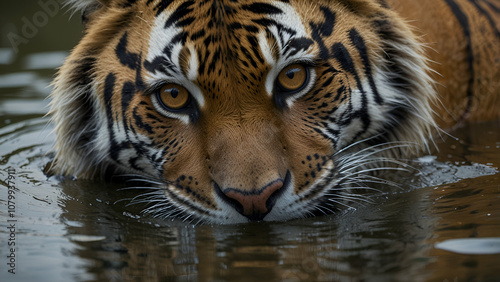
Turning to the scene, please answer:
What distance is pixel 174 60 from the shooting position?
2961 millimetres

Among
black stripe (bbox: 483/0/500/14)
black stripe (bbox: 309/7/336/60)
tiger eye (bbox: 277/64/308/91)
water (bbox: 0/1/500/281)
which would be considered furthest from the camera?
black stripe (bbox: 483/0/500/14)

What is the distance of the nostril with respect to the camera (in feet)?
8.50

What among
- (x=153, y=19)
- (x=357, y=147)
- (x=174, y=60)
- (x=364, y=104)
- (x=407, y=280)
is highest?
(x=153, y=19)

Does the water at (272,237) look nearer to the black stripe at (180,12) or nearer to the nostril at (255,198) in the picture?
the nostril at (255,198)

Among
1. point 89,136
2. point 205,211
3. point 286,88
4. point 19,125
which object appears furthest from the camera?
point 19,125

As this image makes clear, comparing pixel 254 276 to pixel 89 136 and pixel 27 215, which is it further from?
pixel 89 136

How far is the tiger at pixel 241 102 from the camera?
2801 mm

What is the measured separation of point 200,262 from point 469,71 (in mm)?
2661

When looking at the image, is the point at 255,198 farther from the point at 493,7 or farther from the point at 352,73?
the point at 493,7

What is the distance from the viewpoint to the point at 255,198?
2590mm

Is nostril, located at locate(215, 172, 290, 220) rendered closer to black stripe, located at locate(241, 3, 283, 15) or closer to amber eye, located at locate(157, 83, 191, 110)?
amber eye, located at locate(157, 83, 191, 110)

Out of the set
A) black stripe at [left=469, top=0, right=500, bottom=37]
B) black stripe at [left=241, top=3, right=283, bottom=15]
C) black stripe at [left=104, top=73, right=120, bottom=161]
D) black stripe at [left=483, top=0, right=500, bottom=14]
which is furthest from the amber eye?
black stripe at [left=483, top=0, right=500, bottom=14]

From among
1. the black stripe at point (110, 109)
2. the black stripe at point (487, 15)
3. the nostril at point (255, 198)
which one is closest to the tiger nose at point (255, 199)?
the nostril at point (255, 198)

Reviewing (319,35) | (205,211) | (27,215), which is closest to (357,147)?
(319,35)
